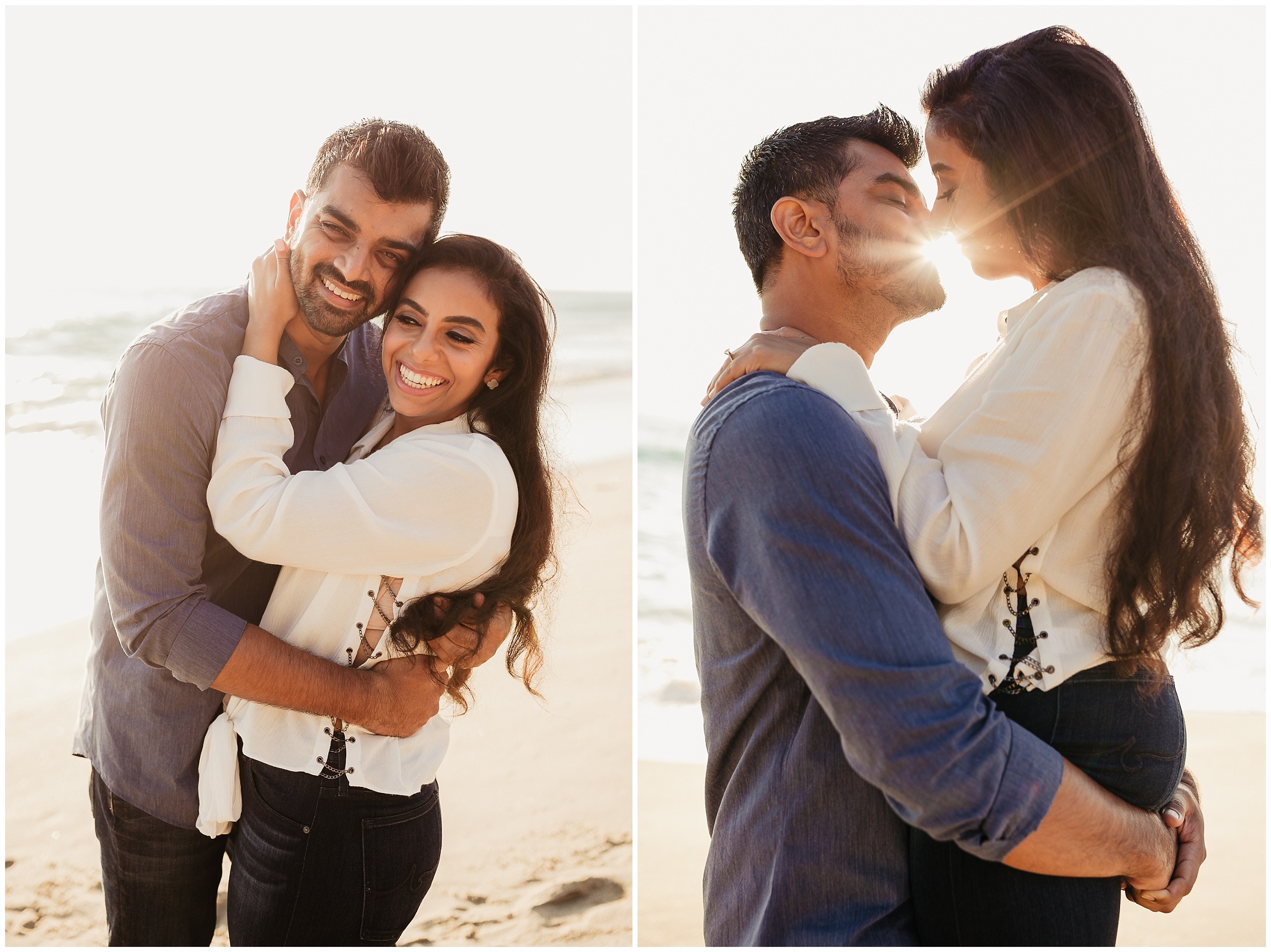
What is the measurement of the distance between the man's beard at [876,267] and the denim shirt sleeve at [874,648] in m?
0.64

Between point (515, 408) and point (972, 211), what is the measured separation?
45.8 inches

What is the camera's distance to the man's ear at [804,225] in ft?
6.62

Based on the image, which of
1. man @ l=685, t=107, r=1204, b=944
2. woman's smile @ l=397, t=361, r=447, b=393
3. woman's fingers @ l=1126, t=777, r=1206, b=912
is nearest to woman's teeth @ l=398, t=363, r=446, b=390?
woman's smile @ l=397, t=361, r=447, b=393

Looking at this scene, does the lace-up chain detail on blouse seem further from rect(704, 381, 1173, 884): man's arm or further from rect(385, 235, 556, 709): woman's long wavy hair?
rect(385, 235, 556, 709): woman's long wavy hair

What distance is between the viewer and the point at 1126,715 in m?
1.61

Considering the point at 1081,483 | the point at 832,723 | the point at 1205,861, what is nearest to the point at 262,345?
the point at 832,723

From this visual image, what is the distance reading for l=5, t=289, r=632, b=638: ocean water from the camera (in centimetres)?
727

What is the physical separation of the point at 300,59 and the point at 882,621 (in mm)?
13031

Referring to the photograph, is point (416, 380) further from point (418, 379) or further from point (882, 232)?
point (882, 232)

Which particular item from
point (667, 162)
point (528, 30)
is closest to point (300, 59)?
point (528, 30)

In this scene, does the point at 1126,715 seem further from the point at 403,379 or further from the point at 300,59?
the point at 300,59

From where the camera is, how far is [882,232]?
2025 millimetres

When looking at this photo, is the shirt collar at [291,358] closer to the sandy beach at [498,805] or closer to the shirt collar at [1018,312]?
the sandy beach at [498,805]

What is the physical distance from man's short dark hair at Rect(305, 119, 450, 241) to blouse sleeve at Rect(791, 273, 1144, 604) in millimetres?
1390
